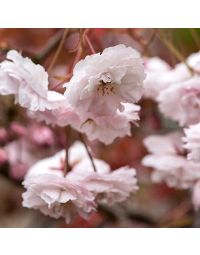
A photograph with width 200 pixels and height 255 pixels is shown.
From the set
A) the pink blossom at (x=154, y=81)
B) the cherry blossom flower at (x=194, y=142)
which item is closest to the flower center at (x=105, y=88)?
the cherry blossom flower at (x=194, y=142)

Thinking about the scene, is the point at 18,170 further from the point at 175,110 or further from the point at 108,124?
the point at 108,124

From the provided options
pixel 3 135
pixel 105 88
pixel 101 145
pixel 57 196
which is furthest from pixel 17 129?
pixel 105 88

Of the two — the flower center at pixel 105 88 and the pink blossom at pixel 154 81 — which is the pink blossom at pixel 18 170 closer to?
the pink blossom at pixel 154 81

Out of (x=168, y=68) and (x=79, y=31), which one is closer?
(x=79, y=31)

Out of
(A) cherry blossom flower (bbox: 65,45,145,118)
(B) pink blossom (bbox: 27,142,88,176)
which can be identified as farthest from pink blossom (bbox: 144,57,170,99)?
(A) cherry blossom flower (bbox: 65,45,145,118)

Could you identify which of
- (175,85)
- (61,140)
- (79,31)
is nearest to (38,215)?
(61,140)
